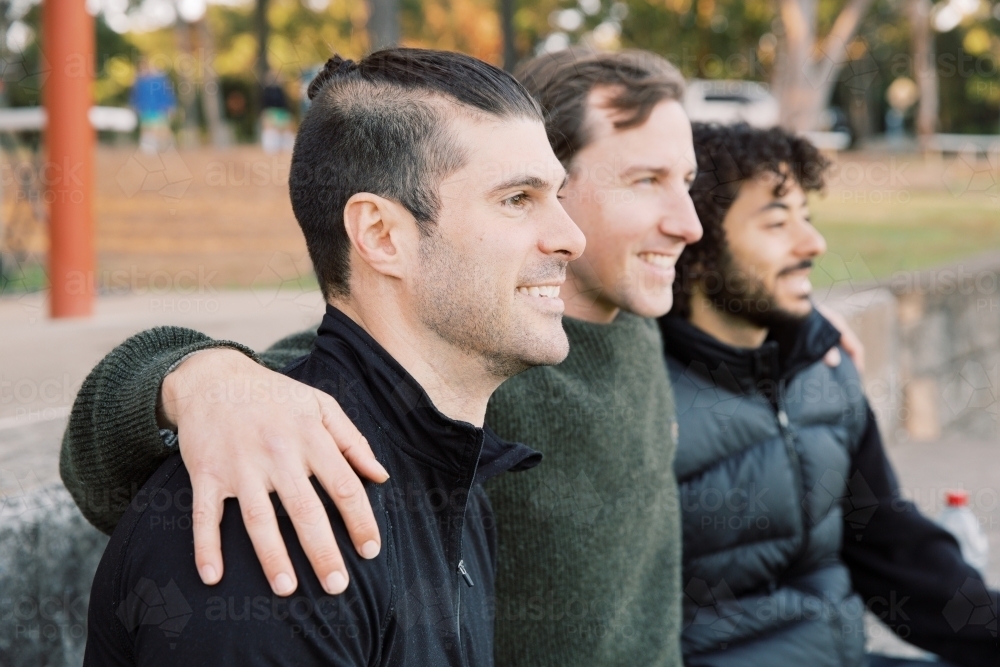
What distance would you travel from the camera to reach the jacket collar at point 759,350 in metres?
2.97

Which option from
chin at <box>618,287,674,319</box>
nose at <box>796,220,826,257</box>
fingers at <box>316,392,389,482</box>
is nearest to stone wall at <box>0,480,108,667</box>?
A: fingers at <box>316,392,389,482</box>

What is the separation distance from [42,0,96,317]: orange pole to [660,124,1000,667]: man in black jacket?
15.5 feet

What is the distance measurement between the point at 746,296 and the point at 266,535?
6.69 feet

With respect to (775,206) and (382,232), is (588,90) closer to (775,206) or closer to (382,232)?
(775,206)

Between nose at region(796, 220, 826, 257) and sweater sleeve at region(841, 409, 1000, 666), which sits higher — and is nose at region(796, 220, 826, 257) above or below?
above

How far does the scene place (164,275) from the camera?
10.7 m

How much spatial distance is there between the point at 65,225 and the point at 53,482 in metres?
4.87

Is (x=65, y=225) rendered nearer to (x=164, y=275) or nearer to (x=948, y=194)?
(x=164, y=275)

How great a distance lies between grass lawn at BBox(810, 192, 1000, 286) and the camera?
10320 mm

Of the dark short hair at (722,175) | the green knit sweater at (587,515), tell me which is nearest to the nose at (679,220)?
the green knit sweater at (587,515)

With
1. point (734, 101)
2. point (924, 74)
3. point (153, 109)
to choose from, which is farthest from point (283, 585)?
point (734, 101)

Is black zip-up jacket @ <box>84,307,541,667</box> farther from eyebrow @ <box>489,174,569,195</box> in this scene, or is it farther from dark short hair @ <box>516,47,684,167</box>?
dark short hair @ <box>516,47,684,167</box>

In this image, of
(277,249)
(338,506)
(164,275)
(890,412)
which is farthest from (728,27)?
(338,506)

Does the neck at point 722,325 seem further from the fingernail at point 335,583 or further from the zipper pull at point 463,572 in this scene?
the fingernail at point 335,583
